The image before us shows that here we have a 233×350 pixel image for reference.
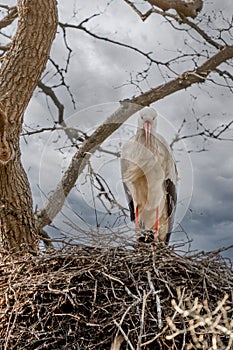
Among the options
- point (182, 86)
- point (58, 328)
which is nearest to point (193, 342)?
point (58, 328)

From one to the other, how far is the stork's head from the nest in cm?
105

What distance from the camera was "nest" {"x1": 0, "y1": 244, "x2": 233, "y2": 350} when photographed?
160 centimetres

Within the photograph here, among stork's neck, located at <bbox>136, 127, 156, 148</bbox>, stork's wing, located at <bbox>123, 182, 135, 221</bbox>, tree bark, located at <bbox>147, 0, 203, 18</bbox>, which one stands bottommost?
stork's wing, located at <bbox>123, 182, 135, 221</bbox>

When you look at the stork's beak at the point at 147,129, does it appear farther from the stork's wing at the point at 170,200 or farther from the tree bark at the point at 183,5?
the tree bark at the point at 183,5

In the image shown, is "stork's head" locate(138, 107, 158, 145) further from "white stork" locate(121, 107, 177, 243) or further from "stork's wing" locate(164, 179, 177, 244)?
"stork's wing" locate(164, 179, 177, 244)

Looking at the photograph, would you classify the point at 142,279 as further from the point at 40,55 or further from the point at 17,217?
the point at 40,55

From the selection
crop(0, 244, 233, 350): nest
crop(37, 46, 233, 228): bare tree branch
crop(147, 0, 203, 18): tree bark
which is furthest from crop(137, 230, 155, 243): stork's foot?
crop(147, 0, 203, 18): tree bark

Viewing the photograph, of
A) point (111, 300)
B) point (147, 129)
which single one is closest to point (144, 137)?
A: point (147, 129)

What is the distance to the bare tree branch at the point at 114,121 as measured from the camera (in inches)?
112

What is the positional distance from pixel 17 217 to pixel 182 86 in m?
1.76

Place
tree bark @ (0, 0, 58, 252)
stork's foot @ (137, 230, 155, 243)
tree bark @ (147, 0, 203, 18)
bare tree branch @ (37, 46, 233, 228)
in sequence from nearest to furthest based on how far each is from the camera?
stork's foot @ (137, 230, 155, 243)
tree bark @ (0, 0, 58, 252)
bare tree branch @ (37, 46, 233, 228)
tree bark @ (147, 0, 203, 18)

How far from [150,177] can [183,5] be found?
1.27 meters

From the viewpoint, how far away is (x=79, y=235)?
6.66 feet

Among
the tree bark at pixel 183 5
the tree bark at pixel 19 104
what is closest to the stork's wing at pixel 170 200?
the tree bark at pixel 19 104
